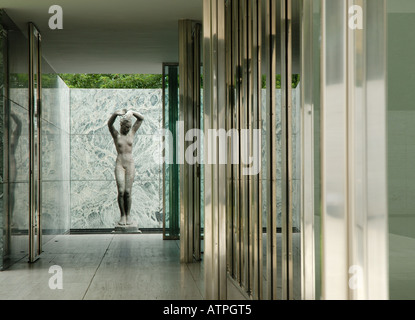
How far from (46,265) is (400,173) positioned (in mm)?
4081

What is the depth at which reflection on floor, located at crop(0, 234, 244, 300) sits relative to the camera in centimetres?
467

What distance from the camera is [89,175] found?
12.0 metres

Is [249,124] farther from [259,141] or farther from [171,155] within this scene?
[171,155]

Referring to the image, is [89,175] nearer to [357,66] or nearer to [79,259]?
[79,259]

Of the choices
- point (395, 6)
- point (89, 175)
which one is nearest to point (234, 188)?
point (395, 6)

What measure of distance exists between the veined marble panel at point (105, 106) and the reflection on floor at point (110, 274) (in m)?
3.63

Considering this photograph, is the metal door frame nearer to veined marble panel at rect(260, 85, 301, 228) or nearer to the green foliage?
veined marble panel at rect(260, 85, 301, 228)

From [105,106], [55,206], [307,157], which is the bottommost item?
[55,206]

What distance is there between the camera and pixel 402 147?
14.1 feet

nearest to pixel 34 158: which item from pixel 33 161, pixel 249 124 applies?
pixel 33 161

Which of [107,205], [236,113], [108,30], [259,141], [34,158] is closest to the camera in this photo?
[259,141]

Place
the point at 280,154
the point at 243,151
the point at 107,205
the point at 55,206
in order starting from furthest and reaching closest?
the point at 107,205 → the point at 55,206 → the point at 243,151 → the point at 280,154

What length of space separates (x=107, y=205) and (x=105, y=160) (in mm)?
939
